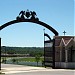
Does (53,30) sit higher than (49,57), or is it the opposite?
(53,30)

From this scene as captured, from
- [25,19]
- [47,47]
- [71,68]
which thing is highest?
[25,19]

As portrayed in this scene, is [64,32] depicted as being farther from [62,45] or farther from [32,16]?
[32,16]

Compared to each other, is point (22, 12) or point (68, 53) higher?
point (22, 12)

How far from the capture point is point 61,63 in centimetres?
5072

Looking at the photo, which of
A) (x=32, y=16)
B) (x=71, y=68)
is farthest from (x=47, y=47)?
(x=32, y=16)

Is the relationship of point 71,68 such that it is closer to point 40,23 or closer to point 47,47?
point 47,47

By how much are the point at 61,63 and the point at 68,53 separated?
214cm

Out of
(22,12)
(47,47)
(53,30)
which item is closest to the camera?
(22,12)

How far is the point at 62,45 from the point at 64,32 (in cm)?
262

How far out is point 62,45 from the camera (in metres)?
50.6

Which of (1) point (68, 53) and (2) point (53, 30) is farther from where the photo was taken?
(1) point (68, 53)

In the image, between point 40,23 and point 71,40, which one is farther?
point 71,40

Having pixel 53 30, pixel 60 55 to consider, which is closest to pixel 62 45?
pixel 60 55

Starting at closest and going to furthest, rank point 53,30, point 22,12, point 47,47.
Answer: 1. point 22,12
2. point 53,30
3. point 47,47
